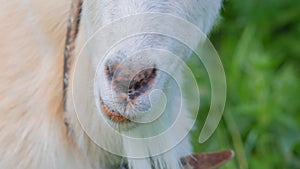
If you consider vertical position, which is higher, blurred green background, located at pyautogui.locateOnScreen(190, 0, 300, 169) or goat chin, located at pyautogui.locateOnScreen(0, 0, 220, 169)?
goat chin, located at pyautogui.locateOnScreen(0, 0, 220, 169)

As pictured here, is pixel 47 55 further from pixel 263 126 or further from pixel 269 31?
pixel 269 31

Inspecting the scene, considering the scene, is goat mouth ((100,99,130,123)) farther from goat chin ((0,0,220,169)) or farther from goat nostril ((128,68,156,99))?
goat chin ((0,0,220,169))

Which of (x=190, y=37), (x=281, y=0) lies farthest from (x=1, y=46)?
(x=281, y=0)

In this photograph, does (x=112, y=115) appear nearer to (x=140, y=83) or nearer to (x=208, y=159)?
(x=140, y=83)

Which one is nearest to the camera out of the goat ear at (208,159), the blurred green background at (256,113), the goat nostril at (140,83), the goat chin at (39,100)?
the goat nostril at (140,83)

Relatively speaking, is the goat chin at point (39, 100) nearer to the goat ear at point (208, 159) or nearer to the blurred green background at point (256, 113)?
the goat ear at point (208, 159)

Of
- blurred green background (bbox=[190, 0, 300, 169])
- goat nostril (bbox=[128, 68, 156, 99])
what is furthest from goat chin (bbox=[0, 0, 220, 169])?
blurred green background (bbox=[190, 0, 300, 169])

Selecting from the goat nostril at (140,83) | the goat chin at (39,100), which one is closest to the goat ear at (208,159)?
the goat chin at (39,100)
